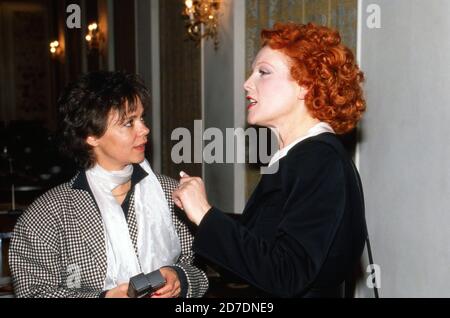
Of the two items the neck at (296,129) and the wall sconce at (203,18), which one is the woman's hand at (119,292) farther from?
the wall sconce at (203,18)

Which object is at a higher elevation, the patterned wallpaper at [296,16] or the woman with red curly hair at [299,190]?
the patterned wallpaper at [296,16]

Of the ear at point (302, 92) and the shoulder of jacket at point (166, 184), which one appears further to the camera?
the shoulder of jacket at point (166, 184)

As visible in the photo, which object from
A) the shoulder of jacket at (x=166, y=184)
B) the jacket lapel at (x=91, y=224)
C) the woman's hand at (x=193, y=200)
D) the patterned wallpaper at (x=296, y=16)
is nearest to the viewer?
the woman's hand at (x=193, y=200)

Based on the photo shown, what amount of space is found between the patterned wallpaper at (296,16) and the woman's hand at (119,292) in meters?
2.01

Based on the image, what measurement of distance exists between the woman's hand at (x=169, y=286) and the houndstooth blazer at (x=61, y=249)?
0.19ft

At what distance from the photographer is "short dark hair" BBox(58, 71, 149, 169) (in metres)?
2.05

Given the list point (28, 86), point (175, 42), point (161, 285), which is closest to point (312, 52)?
point (161, 285)

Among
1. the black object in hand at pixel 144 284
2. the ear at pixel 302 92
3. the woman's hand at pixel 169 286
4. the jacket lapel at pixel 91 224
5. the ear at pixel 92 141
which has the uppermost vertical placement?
the ear at pixel 302 92

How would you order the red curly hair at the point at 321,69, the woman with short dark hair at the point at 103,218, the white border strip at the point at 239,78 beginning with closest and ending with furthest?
the red curly hair at the point at 321,69, the woman with short dark hair at the point at 103,218, the white border strip at the point at 239,78

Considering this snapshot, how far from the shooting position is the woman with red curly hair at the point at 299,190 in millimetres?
1336

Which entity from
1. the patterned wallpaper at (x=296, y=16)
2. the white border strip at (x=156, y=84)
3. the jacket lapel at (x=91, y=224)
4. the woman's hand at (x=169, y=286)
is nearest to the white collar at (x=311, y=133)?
the woman's hand at (x=169, y=286)

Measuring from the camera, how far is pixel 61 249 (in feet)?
6.22
